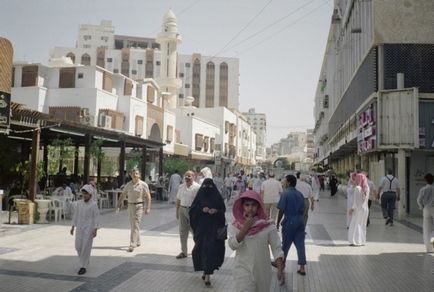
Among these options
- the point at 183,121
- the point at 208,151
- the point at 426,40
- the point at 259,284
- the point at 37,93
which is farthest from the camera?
the point at 208,151

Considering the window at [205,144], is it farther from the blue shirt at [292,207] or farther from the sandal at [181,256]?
the blue shirt at [292,207]

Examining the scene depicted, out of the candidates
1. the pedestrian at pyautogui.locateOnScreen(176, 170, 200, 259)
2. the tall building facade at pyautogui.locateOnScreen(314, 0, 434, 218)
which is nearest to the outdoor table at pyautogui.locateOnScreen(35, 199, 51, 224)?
the pedestrian at pyautogui.locateOnScreen(176, 170, 200, 259)

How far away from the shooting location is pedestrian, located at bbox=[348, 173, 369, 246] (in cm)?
1002

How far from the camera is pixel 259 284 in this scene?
4.03 metres

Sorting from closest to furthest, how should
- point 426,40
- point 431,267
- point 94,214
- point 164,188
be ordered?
point 94,214
point 431,267
point 426,40
point 164,188

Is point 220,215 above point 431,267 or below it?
above

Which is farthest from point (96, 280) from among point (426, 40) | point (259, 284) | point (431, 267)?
point (426, 40)

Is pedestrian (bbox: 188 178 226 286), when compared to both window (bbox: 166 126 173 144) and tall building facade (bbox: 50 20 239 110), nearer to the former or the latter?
window (bbox: 166 126 173 144)

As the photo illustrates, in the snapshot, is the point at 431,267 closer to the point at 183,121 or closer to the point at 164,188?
the point at 164,188

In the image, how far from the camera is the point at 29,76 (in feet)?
106

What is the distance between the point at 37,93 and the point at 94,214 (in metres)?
26.9

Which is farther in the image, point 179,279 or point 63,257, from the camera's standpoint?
point 63,257

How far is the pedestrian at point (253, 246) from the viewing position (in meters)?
4.00

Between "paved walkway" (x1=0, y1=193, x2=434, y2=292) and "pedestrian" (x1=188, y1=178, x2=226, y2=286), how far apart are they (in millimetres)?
299
